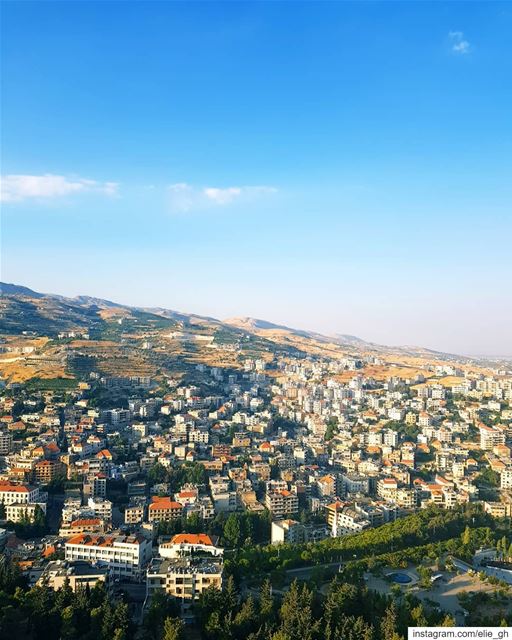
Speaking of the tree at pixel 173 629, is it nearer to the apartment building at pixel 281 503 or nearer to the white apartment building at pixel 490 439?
the apartment building at pixel 281 503

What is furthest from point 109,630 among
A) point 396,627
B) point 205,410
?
point 205,410

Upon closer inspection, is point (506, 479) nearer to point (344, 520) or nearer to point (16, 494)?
point (344, 520)

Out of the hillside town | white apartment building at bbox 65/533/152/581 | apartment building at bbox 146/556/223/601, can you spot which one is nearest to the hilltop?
the hillside town

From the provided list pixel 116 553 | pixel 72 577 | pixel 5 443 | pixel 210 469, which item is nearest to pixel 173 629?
pixel 72 577

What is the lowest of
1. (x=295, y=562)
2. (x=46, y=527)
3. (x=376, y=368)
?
(x=46, y=527)

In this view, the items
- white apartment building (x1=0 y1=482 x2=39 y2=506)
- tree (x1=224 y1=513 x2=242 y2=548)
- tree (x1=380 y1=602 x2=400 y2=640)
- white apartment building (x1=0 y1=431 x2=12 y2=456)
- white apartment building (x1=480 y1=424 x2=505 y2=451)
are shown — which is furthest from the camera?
white apartment building (x1=480 y1=424 x2=505 y2=451)

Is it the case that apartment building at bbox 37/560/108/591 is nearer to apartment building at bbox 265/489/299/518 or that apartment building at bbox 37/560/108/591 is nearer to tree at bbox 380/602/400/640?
tree at bbox 380/602/400/640

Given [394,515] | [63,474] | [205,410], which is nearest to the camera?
[394,515]

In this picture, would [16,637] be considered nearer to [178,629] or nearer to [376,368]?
[178,629]
